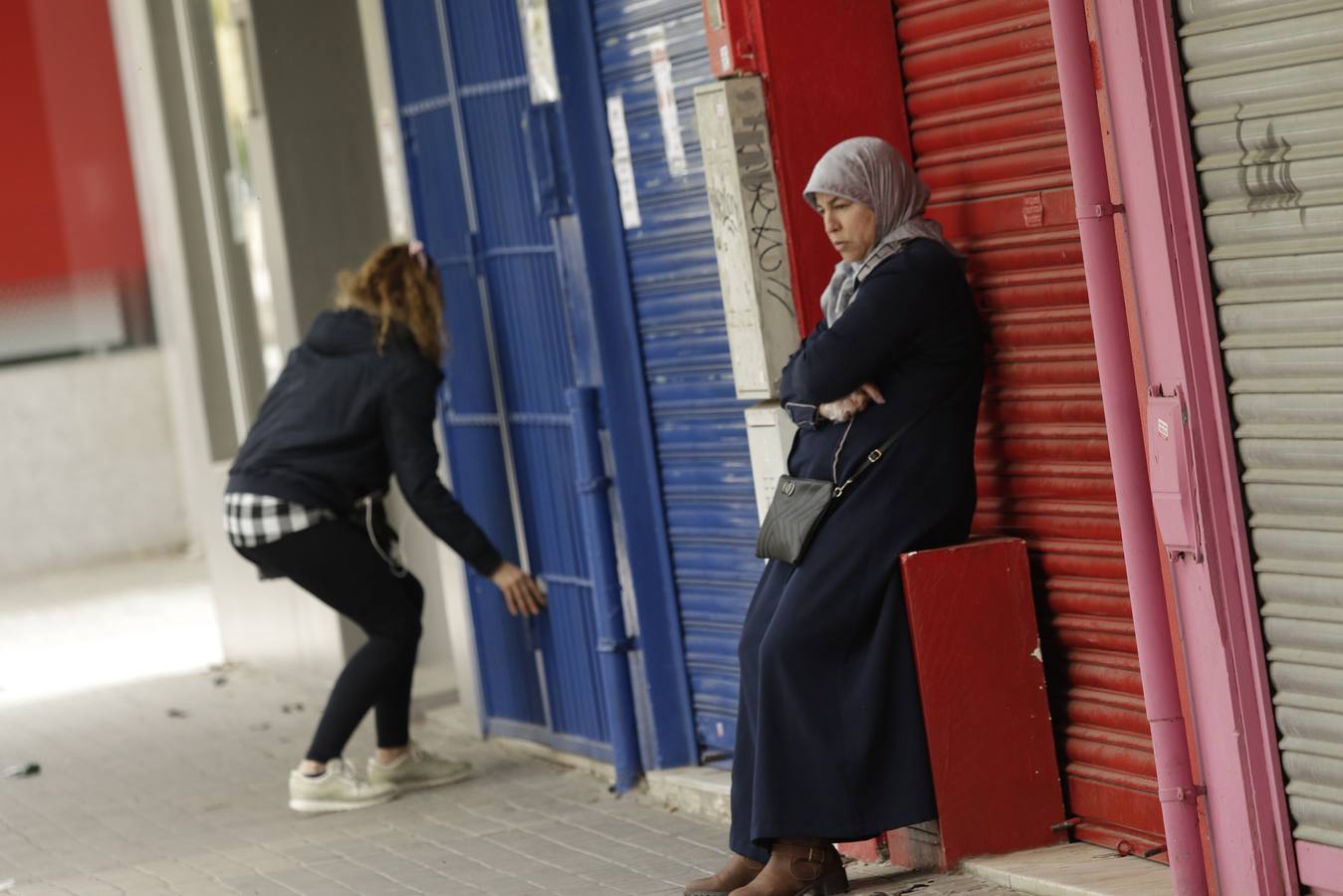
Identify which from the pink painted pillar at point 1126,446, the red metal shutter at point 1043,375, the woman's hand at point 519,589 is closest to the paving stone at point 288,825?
the red metal shutter at point 1043,375

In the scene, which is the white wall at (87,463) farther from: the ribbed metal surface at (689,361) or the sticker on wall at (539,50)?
the ribbed metal surface at (689,361)

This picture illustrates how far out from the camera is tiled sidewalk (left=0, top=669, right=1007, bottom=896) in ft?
20.8

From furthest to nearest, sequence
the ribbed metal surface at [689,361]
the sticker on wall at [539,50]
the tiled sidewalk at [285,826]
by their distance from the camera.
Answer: the sticker on wall at [539,50] < the ribbed metal surface at [689,361] < the tiled sidewalk at [285,826]

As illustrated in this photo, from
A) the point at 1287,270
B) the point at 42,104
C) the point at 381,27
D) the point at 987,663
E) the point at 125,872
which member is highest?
the point at 42,104

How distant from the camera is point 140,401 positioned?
17062 mm

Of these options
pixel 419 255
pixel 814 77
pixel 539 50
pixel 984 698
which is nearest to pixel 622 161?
pixel 539 50

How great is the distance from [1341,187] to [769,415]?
6.87 ft

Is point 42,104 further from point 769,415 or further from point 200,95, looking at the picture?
point 769,415

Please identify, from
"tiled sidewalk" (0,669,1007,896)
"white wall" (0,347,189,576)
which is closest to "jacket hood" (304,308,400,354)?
"tiled sidewalk" (0,669,1007,896)

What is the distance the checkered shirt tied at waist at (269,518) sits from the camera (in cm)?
747

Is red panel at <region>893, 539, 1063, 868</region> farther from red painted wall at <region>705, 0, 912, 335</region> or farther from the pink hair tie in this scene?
the pink hair tie

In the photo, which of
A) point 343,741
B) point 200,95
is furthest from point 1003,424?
point 200,95

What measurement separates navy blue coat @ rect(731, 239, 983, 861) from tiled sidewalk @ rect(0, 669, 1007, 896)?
373 mm

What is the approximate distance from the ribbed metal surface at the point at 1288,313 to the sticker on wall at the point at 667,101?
238cm
